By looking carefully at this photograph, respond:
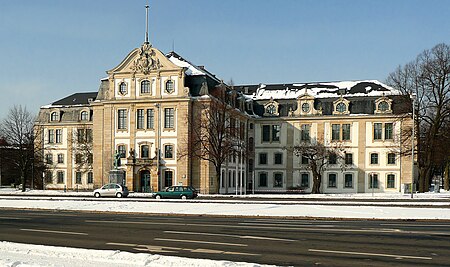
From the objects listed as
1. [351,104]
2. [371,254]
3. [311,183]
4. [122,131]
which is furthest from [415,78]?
[371,254]

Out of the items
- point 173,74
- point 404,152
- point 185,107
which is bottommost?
point 404,152

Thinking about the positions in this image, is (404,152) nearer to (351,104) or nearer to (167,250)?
(351,104)

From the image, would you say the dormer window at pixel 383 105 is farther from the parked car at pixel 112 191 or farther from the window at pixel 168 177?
the parked car at pixel 112 191

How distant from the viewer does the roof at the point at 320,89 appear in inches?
3076

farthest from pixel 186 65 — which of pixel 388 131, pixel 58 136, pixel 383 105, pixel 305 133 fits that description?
pixel 388 131

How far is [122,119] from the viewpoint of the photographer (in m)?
69.6

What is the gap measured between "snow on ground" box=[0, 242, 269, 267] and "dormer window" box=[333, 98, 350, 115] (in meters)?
66.5

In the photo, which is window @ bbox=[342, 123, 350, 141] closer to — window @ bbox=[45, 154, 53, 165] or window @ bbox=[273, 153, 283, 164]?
window @ bbox=[273, 153, 283, 164]

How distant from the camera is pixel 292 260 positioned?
1328 cm

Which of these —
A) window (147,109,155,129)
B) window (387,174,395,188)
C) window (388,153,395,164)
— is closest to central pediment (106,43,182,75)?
window (147,109,155,129)

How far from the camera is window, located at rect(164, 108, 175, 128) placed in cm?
6719

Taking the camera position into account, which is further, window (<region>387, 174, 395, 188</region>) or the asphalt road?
window (<region>387, 174, 395, 188</region>)

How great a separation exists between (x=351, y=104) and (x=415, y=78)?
15913 mm

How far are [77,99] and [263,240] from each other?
76478 millimetres
